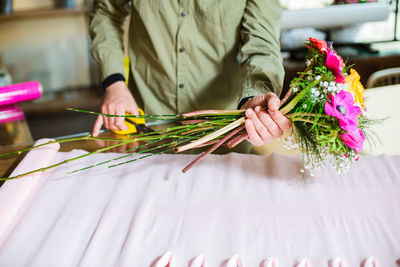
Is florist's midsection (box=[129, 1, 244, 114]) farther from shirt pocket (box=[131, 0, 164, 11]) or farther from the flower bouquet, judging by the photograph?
the flower bouquet

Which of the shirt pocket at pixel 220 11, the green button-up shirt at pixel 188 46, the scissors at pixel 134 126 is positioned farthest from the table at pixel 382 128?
the shirt pocket at pixel 220 11

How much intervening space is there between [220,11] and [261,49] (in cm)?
23

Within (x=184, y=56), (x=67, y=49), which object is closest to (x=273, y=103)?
(x=184, y=56)

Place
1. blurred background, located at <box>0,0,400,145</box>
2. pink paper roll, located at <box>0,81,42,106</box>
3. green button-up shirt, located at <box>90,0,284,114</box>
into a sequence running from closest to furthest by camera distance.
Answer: green button-up shirt, located at <box>90,0,284,114</box> < pink paper roll, located at <box>0,81,42,106</box> < blurred background, located at <box>0,0,400,145</box>

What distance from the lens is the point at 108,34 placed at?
156 cm

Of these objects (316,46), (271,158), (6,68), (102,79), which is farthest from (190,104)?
(6,68)

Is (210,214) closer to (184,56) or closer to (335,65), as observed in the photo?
(335,65)

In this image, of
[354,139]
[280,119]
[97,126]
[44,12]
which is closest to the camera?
[354,139]

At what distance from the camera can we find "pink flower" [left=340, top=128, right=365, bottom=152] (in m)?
0.83

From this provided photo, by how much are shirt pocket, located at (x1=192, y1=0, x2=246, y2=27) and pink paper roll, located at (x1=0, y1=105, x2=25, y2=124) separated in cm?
76

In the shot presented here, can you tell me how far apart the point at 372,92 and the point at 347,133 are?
79cm

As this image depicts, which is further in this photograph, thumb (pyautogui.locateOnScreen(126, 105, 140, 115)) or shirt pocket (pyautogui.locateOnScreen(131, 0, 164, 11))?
shirt pocket (pyautogui.locateOnScreen(131, 0, 164, 11))

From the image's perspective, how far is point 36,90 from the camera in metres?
1.63

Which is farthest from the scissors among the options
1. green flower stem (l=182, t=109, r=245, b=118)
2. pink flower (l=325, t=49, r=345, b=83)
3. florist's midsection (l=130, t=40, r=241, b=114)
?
pink flower (l=325, t=49, r=345, b=83)
